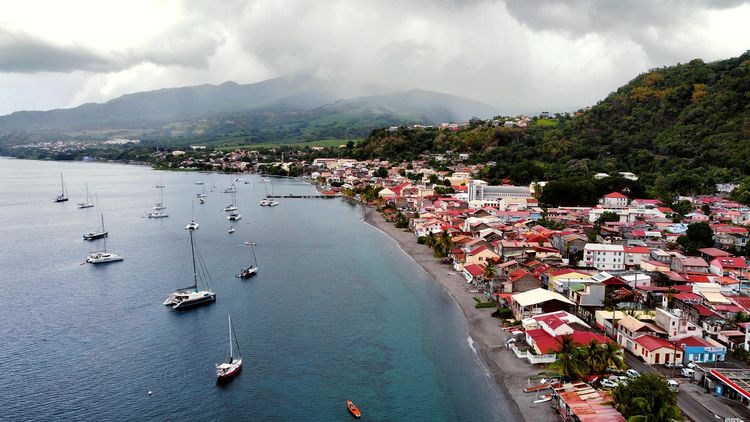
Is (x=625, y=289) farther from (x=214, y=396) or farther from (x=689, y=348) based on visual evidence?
(x=214, y=396)

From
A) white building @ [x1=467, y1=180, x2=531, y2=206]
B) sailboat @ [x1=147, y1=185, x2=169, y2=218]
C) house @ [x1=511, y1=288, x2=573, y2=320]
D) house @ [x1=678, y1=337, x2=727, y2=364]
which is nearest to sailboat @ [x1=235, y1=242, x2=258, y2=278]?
house @ [x1=511, y1=288, x2=573, y2=320]

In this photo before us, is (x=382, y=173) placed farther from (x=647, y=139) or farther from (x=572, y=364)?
(x=572, y=364)

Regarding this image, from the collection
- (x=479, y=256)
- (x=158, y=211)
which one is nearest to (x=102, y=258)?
(x=158, y=211)

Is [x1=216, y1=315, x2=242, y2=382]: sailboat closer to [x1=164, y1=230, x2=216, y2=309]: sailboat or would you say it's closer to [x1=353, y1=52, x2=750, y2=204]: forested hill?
[x1=164, y1=230, x2=216, y2=309]: sailboat

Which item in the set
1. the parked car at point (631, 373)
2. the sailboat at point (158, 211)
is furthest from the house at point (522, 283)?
the sailboat at point (158, 211)

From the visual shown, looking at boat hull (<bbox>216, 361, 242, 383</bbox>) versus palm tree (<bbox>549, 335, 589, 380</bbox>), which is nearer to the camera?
palm tree (<bbox>549, 335, 589, 380</bbox>)

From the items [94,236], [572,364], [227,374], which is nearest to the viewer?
[572,364]

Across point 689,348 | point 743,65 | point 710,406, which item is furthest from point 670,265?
point 743,65
